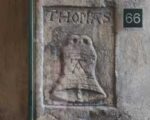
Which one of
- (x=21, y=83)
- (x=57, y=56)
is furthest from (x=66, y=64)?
(x=21, y=83)

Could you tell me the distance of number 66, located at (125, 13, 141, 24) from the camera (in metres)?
4.72

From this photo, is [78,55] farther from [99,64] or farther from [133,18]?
[133,18]

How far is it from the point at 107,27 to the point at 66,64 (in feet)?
1.45

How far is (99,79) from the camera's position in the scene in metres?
4.77

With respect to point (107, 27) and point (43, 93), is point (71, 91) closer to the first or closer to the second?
point (43, 93)

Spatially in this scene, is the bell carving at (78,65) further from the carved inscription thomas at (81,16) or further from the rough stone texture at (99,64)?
the carved inscription thomas at (81,16)

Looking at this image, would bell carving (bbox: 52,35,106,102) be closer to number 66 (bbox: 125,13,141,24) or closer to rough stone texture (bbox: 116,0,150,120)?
rough stone texture (bbox: 116,0,150,120)

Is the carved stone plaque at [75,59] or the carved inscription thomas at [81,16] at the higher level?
the carved inscription thomas at [81,16]

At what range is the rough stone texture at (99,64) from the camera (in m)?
4.75

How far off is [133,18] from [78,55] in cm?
53

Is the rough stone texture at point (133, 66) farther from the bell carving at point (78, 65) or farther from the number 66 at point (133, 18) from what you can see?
the bell carving at point (78, 65)

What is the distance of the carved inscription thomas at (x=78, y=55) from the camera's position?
4762mm

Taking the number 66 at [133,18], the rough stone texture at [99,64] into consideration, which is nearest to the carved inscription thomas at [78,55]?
the rough stone texture at [99,64]

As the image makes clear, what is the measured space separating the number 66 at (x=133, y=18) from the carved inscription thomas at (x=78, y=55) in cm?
14
